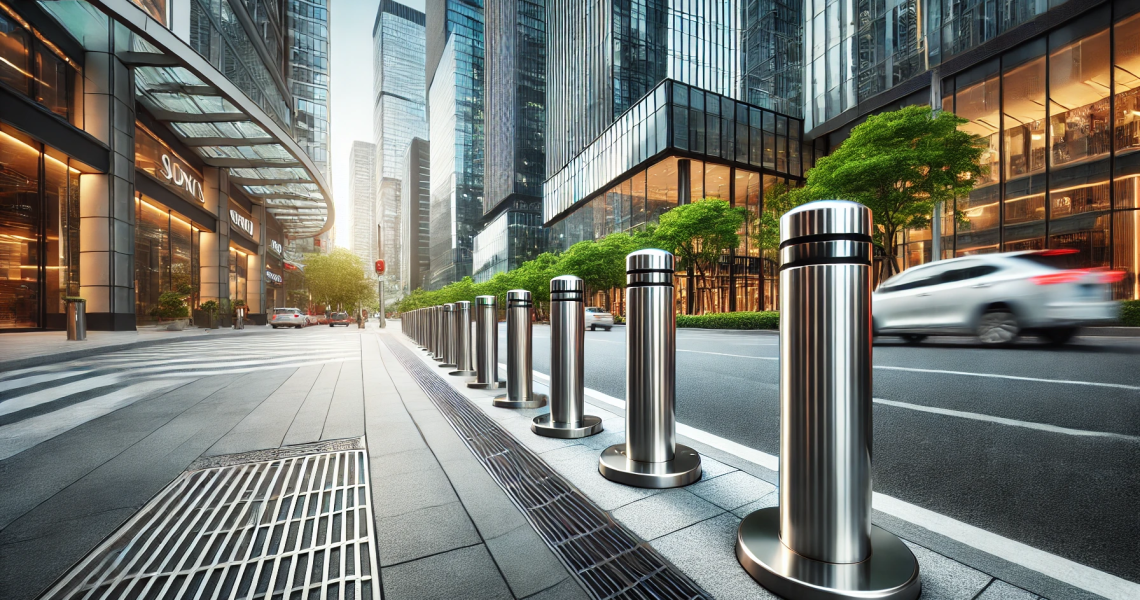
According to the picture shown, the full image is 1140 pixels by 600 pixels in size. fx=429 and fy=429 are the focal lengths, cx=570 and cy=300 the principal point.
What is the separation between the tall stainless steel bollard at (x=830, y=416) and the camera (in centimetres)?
127

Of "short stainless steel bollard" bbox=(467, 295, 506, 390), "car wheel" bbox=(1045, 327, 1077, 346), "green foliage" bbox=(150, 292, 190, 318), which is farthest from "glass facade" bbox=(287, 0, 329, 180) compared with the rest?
"car wheel" bbox=(1045, 327, 1077, 346)

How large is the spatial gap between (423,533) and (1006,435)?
3.71m

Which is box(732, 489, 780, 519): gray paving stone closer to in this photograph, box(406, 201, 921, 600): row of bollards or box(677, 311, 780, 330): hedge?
box(406, 201, 921, 600): row of bollards

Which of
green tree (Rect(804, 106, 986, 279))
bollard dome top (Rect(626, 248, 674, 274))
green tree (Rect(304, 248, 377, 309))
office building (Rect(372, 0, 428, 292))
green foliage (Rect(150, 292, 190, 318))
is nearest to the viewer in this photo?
bollard dome top (Rect(626, 248, 674, 274))

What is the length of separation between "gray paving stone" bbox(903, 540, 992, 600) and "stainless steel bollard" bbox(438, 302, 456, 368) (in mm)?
6301

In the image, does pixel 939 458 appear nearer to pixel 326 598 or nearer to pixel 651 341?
pixel 651 341

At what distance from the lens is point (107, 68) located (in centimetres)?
1439

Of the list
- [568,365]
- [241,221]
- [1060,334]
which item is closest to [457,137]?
[241,221]

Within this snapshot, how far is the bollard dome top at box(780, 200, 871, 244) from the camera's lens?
1.27m

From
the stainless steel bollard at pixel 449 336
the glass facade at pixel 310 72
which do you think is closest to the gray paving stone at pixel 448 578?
the stainless steel bollard at pixel 449 336

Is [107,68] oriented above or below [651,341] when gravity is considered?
above

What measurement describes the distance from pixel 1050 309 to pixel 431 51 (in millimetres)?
134840

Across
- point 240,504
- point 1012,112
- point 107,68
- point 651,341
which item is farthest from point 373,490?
point 1012,112

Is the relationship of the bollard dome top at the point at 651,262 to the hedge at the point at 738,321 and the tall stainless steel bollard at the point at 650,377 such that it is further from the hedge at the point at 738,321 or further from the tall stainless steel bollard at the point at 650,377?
the hedge at the point at 738,321
